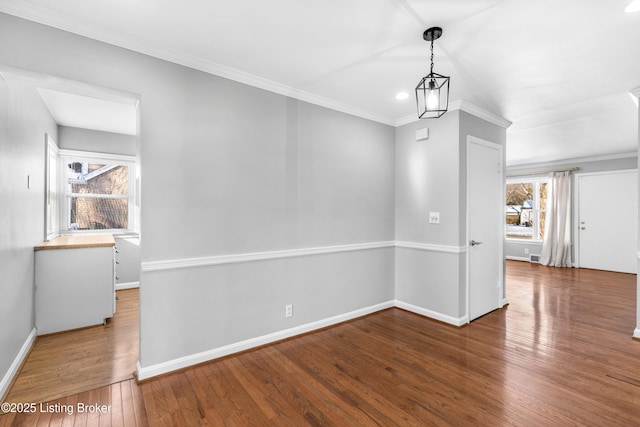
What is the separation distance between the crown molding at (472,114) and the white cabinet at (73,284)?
3.81 metres

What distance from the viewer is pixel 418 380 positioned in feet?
7.70

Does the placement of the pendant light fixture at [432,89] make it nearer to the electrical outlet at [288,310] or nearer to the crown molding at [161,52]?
the crown molding at [161,52]

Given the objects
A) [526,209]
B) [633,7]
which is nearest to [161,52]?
[633,7]

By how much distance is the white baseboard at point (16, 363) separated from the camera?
6.92 ft

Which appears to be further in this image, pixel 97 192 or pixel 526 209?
pixel 526 209

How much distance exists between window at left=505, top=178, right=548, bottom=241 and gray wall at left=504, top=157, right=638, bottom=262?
0.22 meters

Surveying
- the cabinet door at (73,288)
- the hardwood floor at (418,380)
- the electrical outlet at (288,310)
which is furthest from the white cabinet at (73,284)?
the electrical outlet at (288,310)

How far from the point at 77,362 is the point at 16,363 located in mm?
388

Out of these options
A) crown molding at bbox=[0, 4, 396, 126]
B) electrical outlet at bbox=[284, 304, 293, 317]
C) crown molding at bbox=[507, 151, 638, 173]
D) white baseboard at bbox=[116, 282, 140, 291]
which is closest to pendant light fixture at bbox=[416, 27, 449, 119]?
crown molding at bbox=[0, 4, 396, 126]

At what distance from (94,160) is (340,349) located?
4656 mm

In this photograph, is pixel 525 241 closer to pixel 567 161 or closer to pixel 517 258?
pixel 517 258

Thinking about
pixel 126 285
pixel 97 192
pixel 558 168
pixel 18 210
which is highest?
pixel 558 168

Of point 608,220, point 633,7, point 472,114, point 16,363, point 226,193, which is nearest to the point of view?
point 633,7

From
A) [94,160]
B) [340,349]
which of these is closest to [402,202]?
[340,349]
